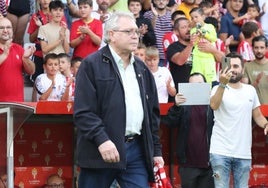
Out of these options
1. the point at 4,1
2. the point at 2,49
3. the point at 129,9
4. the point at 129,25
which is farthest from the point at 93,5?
the point at 129,25

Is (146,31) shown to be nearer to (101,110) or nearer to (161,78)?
(161,78)

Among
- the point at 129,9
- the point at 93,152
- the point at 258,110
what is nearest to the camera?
the point at 93,152

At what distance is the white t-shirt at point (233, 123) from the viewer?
413 inches

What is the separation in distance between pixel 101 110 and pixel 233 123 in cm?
367

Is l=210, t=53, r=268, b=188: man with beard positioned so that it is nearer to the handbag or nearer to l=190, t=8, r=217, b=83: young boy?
l=190, t=8, r=217, b=83: young boy

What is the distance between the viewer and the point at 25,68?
1141cm

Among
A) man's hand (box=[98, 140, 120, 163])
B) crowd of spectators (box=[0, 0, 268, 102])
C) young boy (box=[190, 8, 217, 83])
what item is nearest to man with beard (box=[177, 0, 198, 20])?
crowd of spectators (box=[0, 0, 268, 102])

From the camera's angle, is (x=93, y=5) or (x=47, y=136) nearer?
(x=47, y=136)

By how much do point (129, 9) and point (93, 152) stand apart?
300 inches

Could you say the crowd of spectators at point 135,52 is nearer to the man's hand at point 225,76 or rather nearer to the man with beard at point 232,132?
the man with beard at point 232,132

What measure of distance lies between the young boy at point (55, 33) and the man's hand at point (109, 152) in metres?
6.61

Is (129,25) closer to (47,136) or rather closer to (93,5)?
(47,136)

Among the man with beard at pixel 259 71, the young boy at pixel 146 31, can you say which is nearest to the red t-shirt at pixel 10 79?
the young boy at pixel 146 31

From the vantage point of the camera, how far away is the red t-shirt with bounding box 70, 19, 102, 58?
13.5 m
